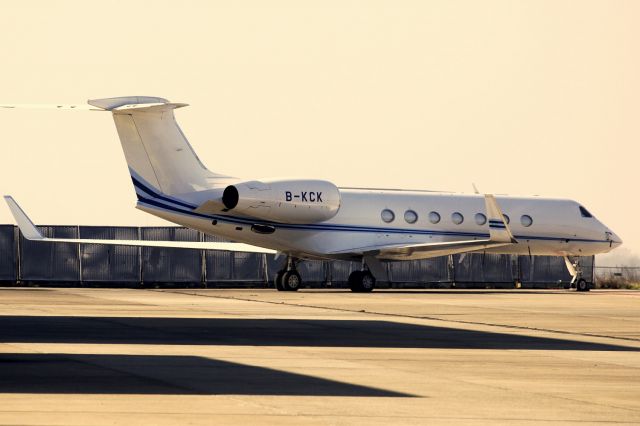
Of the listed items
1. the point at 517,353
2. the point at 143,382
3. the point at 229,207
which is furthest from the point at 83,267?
the point at 143,382

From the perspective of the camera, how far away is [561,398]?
1258 centimetres

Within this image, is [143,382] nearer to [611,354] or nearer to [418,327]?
[611,354]

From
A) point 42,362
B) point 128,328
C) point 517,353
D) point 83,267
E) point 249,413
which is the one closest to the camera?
point 249,413

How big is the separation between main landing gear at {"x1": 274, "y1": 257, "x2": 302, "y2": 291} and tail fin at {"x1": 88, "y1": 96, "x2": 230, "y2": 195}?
4.90 metres

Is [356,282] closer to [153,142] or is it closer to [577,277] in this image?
[153,142]

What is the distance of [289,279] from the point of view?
42688 millimetres

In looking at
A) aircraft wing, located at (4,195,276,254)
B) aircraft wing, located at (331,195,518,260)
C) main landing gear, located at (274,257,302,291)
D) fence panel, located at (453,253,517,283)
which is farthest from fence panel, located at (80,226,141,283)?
fence panel, located at (453,253,517,283)

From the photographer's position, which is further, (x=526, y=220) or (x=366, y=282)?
(x=526, y=220)

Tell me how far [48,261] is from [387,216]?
1347 cm

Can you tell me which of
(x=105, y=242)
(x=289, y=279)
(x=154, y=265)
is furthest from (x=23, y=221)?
(x=289, y=279)

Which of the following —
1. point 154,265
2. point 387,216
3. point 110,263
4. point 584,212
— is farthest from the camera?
point 154,265

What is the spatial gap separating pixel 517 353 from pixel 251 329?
5.60 metres

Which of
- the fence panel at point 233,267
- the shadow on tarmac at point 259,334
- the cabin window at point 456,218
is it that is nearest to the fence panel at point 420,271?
the fence panel at point 233,267

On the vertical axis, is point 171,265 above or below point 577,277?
above
